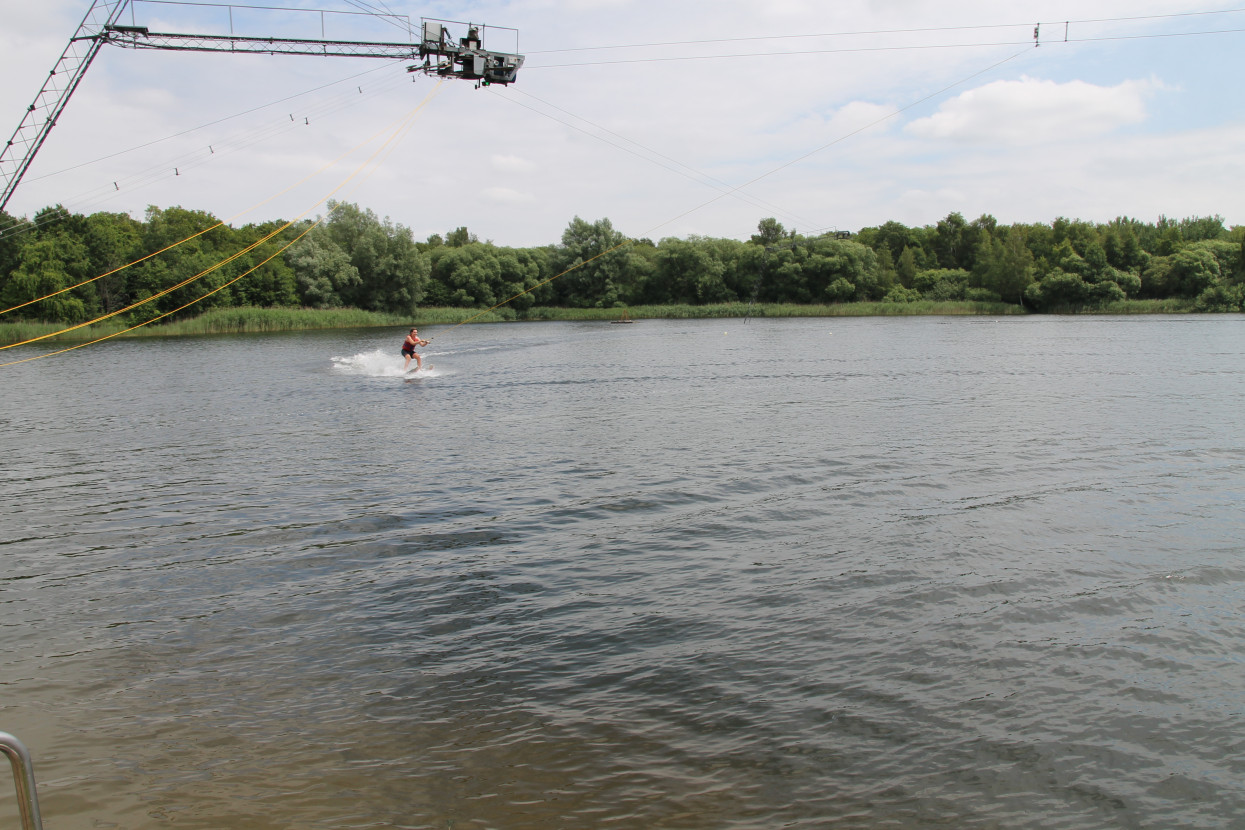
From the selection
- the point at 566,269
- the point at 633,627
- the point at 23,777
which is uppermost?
the point at 566,269

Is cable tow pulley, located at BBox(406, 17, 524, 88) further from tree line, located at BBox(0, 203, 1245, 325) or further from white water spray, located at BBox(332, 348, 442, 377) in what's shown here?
tree line, located at BBox(0, 203, 1245, 325)

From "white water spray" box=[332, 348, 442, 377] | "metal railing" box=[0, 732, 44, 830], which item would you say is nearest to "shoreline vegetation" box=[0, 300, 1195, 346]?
"white water spray" box=[332, 348, 442, 377]

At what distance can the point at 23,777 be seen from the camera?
3107 mm

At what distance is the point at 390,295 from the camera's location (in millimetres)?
91750

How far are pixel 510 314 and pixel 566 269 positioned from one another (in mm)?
9281

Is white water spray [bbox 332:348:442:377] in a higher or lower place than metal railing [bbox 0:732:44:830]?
higher

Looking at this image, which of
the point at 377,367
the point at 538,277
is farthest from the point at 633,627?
the point at 538,277

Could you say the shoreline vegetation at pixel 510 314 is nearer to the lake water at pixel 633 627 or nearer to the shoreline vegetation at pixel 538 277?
the shoreline vegetation at pixel 538 277

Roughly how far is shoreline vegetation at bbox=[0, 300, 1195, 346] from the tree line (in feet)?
8.58

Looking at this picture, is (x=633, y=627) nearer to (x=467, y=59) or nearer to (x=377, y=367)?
(x=467, y=59)

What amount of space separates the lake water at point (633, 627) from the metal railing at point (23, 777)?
9.14 ft

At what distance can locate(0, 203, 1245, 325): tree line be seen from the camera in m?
80.6

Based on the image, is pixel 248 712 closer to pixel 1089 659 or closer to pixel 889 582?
pixel 889 582

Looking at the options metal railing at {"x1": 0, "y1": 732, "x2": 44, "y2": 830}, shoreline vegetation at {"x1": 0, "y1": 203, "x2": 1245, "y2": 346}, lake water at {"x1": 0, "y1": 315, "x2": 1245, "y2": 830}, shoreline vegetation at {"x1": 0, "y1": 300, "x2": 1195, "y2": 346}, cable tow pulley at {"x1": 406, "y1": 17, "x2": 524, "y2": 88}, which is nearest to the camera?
metal railing at {"x1": 0, "y1": 732, "x2": 44, "y2": 830}
